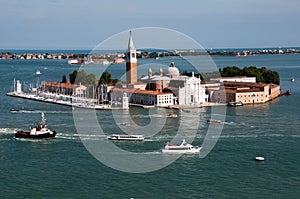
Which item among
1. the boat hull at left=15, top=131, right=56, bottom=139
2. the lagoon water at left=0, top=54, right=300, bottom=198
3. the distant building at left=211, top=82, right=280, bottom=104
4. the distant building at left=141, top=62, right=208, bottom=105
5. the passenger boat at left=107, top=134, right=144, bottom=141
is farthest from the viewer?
the distant building at left=211, top=82, right=280, bottom=104

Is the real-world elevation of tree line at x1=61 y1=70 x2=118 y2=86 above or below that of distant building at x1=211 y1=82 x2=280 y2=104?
above

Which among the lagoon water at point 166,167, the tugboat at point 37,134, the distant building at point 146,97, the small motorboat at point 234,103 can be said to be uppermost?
the distant building at point 146,97

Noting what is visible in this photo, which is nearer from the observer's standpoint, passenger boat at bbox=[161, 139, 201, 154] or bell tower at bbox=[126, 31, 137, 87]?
passenger boat at bbox=[161, 139, 201, 154]

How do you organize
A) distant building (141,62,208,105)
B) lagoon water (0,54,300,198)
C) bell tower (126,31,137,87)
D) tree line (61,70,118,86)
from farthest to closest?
tree line (61,70,118,86)
bell tower (126,31,137,87)
distant building (141,62,208,105)
lagoon water (0,54,300,198)

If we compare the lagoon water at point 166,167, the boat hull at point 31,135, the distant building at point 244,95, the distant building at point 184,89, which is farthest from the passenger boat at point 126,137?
the distant building at point 244,95

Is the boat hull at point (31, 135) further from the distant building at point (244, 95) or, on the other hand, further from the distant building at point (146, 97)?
the distant building at point (244, 95)

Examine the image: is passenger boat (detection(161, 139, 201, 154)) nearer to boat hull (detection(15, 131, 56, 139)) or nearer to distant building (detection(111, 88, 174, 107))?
boat hull (detection(15, 131, 56, 139))

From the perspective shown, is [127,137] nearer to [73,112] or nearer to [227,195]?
[227,195]

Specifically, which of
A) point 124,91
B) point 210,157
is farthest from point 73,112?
point 210,157

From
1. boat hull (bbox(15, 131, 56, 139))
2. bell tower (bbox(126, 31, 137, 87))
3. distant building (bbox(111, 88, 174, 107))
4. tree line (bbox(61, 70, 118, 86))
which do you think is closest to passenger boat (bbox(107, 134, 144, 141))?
boat hull (bbox(15, 131, 56, 139))

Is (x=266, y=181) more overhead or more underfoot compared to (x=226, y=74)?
more underfoot

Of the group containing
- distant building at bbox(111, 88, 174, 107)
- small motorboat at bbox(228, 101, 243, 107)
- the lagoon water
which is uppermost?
distant building at bbox(111, 88, 174, 107)
